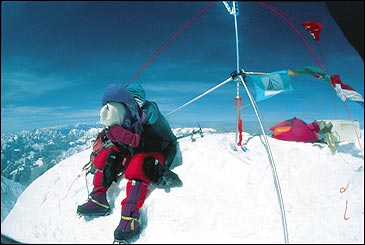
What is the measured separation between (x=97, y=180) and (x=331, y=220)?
7.31 ft

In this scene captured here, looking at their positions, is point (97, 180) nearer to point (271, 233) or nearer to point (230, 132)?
point (271, 233)

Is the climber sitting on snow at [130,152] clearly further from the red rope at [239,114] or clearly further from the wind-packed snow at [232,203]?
the red rope at [239,114]

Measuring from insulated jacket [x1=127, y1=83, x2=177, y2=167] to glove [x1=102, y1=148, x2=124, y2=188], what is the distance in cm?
29

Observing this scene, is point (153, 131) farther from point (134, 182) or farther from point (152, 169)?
point (134, 182)

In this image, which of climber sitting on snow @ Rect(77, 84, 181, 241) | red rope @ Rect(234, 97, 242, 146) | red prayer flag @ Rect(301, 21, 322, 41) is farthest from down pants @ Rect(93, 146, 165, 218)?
red prayer flag @ Rect(301, 21, 322, 41)

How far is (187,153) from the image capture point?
295 centimetres

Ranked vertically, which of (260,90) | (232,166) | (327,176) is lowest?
(327,176)

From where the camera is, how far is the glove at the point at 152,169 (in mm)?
2201

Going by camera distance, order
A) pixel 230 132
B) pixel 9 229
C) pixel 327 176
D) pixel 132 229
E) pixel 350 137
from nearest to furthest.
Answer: pixel 132 229, pixel 9 229, pixel 327 176, pixel 350 137, pixel 230 132

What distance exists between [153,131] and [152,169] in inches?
16.6

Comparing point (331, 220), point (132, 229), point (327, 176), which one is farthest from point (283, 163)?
point (132, 229)

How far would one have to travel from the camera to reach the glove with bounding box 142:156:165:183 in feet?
7.22

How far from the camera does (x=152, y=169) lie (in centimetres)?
224

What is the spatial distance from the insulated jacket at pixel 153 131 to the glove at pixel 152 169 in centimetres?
18
